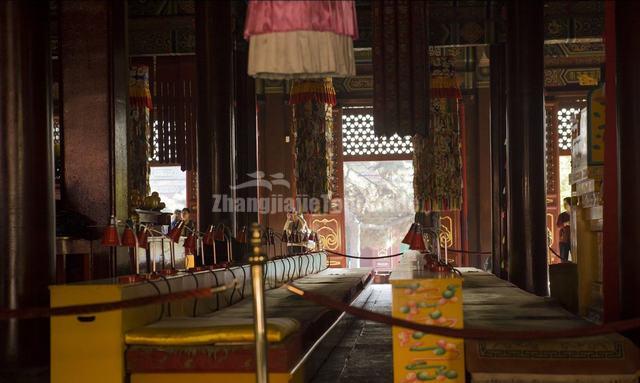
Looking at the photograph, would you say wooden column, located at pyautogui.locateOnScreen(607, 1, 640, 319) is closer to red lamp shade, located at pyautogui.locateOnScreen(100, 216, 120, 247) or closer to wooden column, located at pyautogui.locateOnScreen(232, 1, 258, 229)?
red lamp shade, located at pyautogui.locateOnScreen(100, 216, 120, 247)

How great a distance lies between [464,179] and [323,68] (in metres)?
10.00

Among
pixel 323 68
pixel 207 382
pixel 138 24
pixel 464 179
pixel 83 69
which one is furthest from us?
pixel 464 179

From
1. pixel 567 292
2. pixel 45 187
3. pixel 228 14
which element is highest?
pixel 228 14

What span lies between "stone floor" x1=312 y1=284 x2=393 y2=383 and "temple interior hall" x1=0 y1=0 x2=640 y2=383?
0.04 metres

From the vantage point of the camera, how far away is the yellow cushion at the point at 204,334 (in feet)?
12.5

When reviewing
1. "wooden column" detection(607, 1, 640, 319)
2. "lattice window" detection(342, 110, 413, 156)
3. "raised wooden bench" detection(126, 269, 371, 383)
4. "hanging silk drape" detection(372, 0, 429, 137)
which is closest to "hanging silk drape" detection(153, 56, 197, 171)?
"lattice window" detection(342, 110, 413, 156)

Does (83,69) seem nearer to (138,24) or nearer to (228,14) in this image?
(228,14)

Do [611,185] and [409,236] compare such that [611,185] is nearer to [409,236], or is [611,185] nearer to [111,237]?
[409,236]

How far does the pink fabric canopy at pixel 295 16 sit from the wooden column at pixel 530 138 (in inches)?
210

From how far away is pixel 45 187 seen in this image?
461 cm

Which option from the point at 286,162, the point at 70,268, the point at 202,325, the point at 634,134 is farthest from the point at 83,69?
the point at 286,162

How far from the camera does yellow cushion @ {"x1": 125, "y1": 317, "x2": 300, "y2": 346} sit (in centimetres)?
381

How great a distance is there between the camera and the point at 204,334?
12.6 ft

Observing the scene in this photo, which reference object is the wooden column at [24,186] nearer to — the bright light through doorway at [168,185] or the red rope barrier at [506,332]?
the red rope barrier at [506,332]
